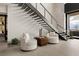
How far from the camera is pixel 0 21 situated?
19.3ft

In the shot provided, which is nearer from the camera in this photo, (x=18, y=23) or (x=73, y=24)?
(x=18, y=23)

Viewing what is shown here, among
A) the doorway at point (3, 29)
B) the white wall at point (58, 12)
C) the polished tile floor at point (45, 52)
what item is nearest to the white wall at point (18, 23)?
the doorway at point (3, 29)

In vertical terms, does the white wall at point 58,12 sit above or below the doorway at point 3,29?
above

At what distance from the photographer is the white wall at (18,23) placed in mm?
5348

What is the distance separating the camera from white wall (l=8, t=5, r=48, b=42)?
5348 mm

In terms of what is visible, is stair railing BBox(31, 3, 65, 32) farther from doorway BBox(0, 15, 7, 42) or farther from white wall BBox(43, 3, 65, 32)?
doorway BBox(0, 15, 7, 42)

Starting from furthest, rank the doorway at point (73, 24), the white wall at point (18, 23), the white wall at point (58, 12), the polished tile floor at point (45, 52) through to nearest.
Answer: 1. the white wall at point (58, 12)
2. the doorway at point (73, 24)
3. the white wall at point (18, 23)
4. the polished tile floor at point (45, 52)

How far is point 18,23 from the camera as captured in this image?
548cm

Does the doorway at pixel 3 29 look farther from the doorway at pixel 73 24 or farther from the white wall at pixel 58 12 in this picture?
the doorway at pixel 73 24

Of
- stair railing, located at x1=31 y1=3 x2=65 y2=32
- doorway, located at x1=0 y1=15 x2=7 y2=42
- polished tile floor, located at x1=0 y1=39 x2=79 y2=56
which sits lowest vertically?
polished tile floor, located at x1=0 y1=39 x2=79 y2=56

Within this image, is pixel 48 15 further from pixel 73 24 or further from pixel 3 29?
pixel 3 29

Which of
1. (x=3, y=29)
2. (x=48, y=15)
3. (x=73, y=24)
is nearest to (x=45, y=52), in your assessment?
(x=73, y=24)

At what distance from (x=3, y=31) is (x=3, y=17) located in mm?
890

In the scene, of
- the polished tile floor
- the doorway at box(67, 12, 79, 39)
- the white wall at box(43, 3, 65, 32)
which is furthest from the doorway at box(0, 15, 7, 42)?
the doorway at box(67, 12, 79, 39)
